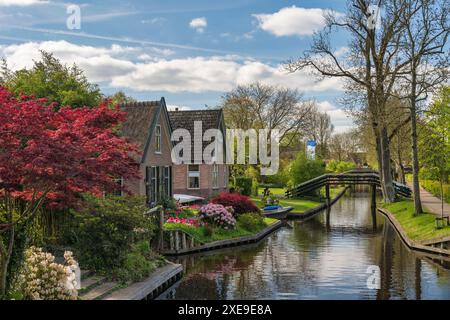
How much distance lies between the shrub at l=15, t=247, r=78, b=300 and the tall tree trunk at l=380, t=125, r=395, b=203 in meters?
34.6

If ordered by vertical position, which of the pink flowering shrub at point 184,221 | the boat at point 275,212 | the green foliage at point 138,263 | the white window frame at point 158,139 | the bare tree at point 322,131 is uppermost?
the bare tree at point 322,131

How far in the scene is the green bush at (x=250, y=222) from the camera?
29953 mm

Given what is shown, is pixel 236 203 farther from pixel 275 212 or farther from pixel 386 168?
pixel 386 168

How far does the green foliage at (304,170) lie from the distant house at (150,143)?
26.0m

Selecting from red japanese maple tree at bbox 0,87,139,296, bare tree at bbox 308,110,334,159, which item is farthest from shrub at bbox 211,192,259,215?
bare tree at bbox 308,110,334,159

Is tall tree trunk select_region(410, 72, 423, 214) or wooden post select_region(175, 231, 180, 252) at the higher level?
tall tree trunk select_region(410, 72, 423, 214)

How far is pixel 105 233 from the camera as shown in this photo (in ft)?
55.0

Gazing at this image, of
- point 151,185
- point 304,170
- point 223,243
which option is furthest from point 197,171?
point 304,170

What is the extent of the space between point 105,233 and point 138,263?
4.91 feet

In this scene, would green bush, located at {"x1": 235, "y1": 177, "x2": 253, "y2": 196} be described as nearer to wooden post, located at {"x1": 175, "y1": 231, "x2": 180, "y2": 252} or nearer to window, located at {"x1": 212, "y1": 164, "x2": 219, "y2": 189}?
window, located at {"x1": 212, "y1": 164, "x2": 219, "y2": 189}

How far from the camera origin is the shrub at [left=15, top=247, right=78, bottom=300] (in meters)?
12.3

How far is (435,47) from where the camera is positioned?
32000 mm

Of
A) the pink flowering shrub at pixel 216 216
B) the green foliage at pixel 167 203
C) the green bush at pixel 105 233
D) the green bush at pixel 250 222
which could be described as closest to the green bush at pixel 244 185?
the green foliage at pixel 167 203

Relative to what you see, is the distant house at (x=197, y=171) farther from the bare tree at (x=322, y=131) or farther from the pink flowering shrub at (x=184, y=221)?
the bare tree at (x=322, y=131)
